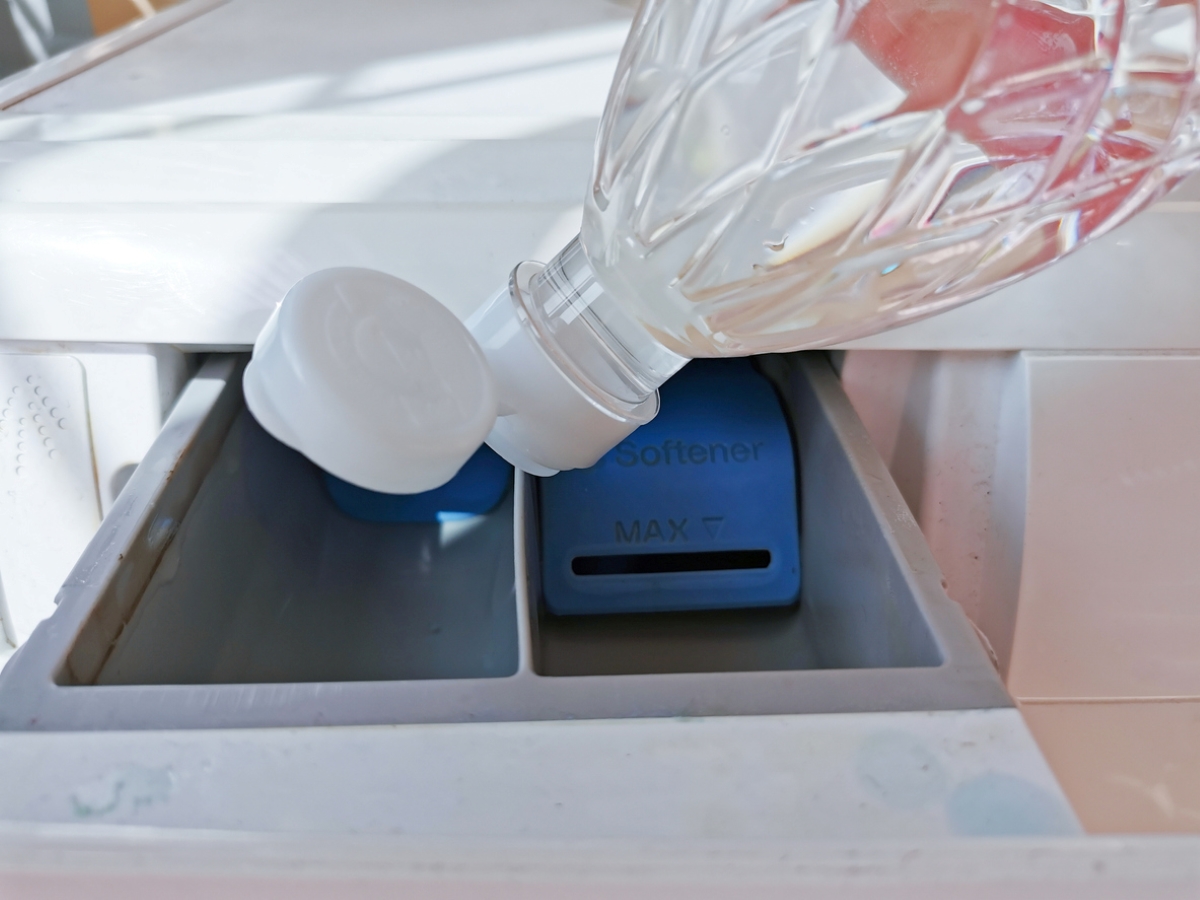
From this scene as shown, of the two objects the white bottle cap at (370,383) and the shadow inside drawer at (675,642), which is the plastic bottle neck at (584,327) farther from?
the shadow inside drawer at (675,642)

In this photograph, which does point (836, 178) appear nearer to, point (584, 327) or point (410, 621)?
point (584, 327)

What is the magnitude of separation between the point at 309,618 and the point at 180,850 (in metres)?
0.37

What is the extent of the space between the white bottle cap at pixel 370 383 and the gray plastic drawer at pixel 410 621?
3.5 inches

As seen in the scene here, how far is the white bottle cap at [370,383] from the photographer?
0.37 meters

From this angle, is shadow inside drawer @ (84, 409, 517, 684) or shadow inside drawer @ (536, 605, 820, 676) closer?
shadow inside drawer @ (84, 409, 517, 684)

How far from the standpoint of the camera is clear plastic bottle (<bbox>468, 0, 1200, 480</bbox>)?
441 millimetres

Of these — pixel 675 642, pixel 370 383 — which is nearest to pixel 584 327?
pixel 370 383

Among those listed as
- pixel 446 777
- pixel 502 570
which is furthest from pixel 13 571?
pixel 446 777

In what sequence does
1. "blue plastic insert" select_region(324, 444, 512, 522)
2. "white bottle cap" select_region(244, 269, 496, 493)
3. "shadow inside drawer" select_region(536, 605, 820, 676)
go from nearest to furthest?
"white bottle cap" select_region(244, 269, 496, 493), "shadow inside drawer" select_region(536, 605, 820, 676), "blue plastic insert" select_region(324, 444, 512, 522)

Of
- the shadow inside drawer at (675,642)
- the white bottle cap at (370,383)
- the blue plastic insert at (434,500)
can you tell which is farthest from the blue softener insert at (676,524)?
the white bottle cap at (370,383)

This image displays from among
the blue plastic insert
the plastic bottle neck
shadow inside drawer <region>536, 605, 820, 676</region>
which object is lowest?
shadow inside drawer <region>536, 605, 820, 676</region>

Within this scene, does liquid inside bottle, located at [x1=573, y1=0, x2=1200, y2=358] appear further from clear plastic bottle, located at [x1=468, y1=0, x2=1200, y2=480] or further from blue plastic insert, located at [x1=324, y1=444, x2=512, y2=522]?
blue plastic insert, located at [x1=324, y1=444, x2=512, y2=522]

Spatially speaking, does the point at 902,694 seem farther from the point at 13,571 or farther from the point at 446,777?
the point at 13,571

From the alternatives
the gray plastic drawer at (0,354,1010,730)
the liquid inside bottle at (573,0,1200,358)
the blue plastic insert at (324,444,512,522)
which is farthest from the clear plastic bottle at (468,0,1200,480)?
the blue plastic insert at (324,444,512,522)
